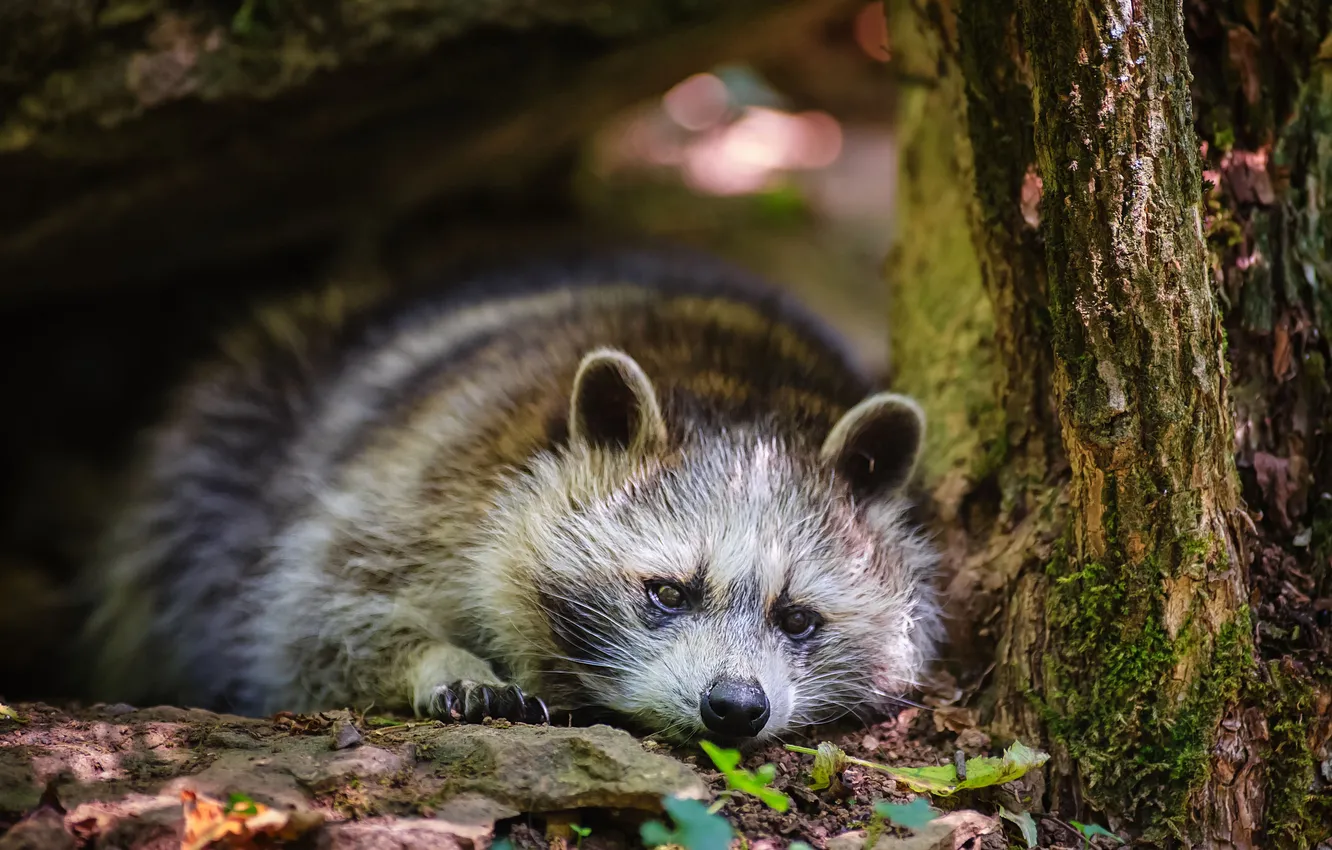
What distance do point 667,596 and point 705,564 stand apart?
138 mm

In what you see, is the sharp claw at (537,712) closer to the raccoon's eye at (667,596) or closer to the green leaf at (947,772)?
the raccoon's eye at (667,596)

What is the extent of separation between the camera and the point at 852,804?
2764 millimetres

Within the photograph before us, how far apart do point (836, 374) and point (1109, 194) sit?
1.71 m

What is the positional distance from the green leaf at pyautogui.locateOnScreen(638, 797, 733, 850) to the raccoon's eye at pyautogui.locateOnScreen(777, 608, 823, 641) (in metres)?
0.99

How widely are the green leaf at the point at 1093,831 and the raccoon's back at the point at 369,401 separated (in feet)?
4.38

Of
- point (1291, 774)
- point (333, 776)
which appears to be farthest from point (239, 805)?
point (1291, 774)

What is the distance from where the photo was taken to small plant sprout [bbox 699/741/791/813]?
2586 mm

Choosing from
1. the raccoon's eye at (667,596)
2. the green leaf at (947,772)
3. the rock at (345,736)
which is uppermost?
the raccoon's eye at (667,596)

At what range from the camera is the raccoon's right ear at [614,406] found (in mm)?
3369

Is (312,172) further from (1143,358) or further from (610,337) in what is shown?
(1143,358)

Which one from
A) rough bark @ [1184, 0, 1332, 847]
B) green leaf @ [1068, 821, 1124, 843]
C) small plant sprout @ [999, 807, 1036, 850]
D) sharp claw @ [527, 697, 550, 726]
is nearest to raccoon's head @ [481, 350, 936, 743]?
sharp claw @ [527, 697, 550, 726]

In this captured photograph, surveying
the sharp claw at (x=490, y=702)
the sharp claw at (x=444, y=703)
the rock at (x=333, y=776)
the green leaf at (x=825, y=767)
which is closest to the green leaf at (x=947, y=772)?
the green leaf at (x=825, y=767)

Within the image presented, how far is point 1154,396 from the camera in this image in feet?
8.63

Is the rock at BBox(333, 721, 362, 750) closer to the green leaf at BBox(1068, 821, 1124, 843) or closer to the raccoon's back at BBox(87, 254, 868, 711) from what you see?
the raccoon's back at BBox(87, 254, 868, 711)
